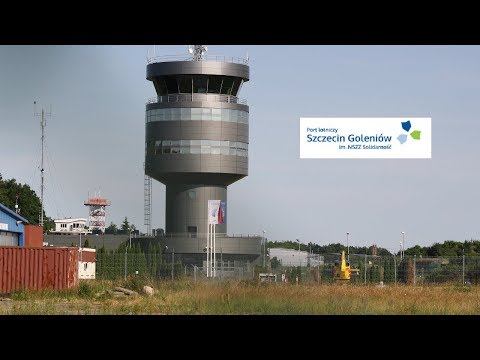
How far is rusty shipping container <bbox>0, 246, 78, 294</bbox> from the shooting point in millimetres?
39469

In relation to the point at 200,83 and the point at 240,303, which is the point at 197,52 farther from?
the point at 240,303

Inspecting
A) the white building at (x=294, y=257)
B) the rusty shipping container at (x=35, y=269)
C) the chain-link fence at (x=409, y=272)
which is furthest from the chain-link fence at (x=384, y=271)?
Answer: the rusty shipping container at (x=35, y=269)

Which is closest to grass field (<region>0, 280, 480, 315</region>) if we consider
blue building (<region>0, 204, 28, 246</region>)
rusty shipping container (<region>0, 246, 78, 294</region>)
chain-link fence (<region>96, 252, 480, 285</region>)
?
rusty shipping container (<region>0, 246, 78, 294</region>)

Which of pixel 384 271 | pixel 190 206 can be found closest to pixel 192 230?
pixel 190 206

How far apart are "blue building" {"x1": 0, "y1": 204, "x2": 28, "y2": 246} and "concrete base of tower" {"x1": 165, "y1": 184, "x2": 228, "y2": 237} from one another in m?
48.9

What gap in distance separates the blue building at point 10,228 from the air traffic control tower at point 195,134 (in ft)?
156

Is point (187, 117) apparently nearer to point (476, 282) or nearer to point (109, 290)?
point (476, 282)

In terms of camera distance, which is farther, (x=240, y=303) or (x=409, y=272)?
(x=409, y=272)

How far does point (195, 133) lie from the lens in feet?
340

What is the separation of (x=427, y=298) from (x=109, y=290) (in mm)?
14581

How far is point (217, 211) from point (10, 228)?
4811 centimetres

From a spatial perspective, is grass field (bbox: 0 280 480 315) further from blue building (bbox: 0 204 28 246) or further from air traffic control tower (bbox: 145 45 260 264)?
air traffic control tower (bbox: 145 45 260 264)

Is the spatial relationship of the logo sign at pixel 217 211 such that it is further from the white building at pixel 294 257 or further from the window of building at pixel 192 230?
the white building at pixel 294 257
